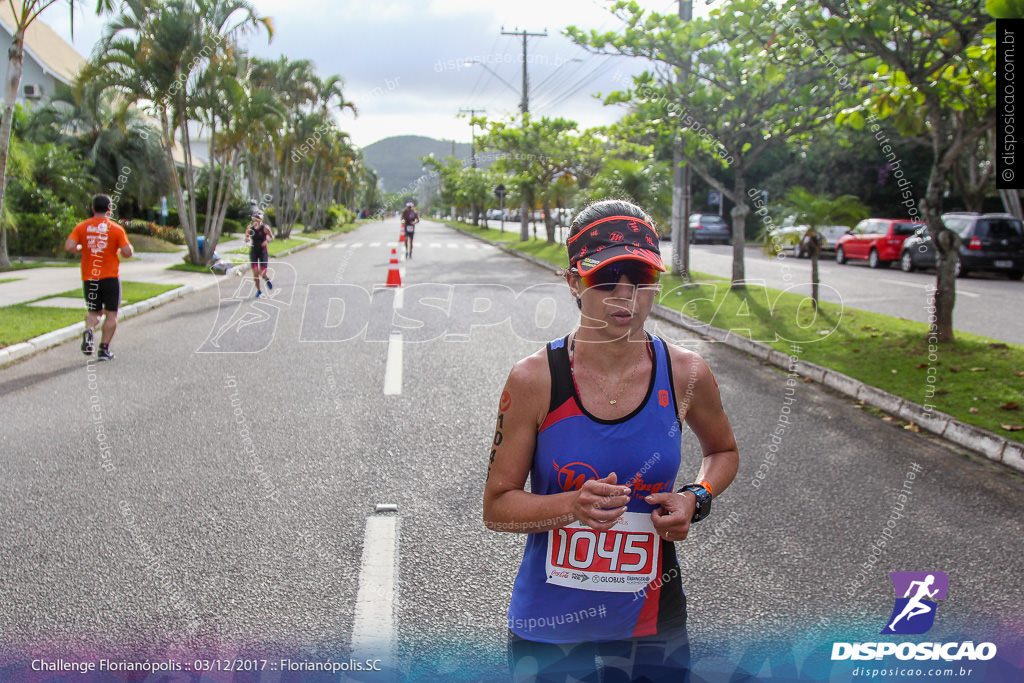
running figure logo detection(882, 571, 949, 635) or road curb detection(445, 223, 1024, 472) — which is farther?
road curb detection(445, 223, 1024, 472)

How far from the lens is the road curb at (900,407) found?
6.04 m

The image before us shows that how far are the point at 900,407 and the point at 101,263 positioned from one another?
28.6ft

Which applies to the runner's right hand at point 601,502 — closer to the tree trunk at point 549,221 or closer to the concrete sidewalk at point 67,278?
the concrete sidewalk at point 67,278

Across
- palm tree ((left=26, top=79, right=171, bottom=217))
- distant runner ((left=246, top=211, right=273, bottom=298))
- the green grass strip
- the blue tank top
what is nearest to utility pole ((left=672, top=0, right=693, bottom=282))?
distant runner ((left=246, top=211, right=273, bottom=298))

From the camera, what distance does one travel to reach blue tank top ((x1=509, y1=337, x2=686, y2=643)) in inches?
76.9

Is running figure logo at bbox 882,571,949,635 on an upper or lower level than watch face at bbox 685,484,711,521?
lower

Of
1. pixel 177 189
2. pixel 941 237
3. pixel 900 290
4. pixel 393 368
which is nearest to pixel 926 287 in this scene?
pixel 900 290

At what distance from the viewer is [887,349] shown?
9.61 meters

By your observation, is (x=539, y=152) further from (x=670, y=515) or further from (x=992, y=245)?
(x=670, y=515)

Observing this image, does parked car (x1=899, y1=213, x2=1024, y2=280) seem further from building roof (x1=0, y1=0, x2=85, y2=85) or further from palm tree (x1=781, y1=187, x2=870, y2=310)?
building roof (x1=0, y1=0, x2=85, y2=85)

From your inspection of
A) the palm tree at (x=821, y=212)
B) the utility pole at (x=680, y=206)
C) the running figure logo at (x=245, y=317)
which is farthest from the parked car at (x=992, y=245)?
the running figure logo at (x=245, y=317)

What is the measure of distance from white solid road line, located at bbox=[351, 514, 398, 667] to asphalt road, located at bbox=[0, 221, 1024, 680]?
55 mm

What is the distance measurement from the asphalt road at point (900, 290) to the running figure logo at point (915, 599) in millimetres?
8253

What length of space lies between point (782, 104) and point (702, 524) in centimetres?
1161
